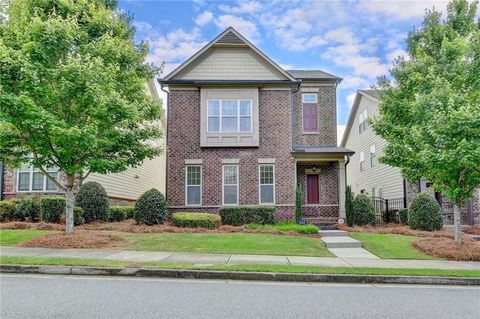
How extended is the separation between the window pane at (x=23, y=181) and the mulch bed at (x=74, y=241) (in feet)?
21.9

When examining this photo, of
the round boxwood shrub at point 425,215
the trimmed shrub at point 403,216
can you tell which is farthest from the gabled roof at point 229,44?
the trimmed shrub at point 403,216

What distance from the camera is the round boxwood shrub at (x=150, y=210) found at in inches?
623

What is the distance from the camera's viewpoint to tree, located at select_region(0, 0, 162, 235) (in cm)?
1067

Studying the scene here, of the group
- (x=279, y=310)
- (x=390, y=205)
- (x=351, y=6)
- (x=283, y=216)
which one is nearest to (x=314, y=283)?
(x=279, y=310)

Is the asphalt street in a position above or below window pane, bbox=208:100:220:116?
below

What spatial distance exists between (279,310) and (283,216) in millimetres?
12343

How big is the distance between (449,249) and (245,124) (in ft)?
33.2

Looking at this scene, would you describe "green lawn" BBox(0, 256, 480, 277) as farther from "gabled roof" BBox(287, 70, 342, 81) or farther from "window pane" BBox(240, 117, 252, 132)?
"gabled roof" BBox(287, 70, 342, 81)

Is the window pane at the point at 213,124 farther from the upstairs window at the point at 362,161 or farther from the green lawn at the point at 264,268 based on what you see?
the upstairs window at the point at 362,161

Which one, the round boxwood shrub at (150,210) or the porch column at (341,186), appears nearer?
the round boxwood shrub at (150,210)

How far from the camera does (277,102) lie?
18438 mm

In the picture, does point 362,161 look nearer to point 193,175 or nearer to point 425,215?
point 425,215

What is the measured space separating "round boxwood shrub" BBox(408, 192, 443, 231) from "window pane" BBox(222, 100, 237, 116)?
366 inches

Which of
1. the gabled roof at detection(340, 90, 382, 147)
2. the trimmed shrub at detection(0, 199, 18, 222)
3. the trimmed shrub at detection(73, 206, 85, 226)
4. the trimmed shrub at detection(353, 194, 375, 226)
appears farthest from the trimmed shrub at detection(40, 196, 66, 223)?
the gabled roof at detection(340, 90, 382, 147)
